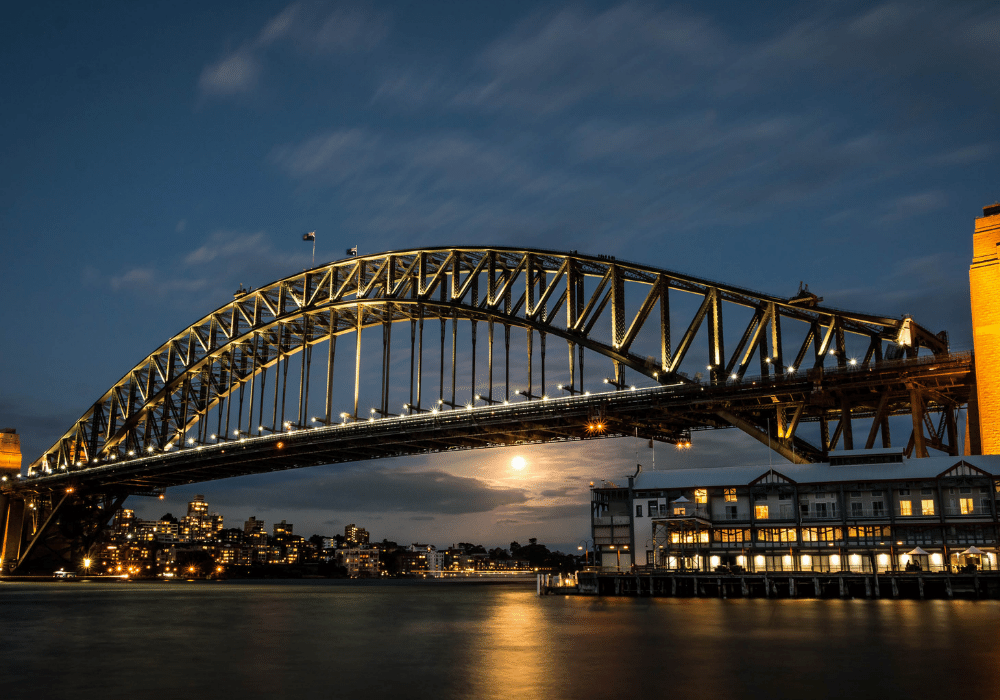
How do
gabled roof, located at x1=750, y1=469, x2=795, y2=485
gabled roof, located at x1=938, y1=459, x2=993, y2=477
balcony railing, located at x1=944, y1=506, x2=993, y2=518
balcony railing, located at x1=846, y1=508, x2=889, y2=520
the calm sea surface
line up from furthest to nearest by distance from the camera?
1. gabled roof, located at x1=750, y1=469, x2=795, y2=485
2. balcony railing, located at x1=846, y1=508, x2=889, y2=520
3. balcony railing, located at x1=944, y1=506, x2=993, y2=518
4. gabled roof, located at x1=938, y1=459, x2=993, y2=477
5. the calm sea surface

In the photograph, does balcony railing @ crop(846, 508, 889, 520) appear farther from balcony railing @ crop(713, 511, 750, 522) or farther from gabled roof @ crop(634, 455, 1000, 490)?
balcony railing @ crop(713, 511, 750, 522)

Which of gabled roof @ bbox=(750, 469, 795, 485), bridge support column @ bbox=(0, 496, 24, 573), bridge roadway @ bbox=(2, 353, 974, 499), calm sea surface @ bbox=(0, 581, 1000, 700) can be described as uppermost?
bridge roadway @ bbox=(2, 353, 974, 499)

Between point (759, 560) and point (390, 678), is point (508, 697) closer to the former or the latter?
point (390, 678)

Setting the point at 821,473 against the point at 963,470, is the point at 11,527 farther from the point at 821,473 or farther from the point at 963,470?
the point at 963,470

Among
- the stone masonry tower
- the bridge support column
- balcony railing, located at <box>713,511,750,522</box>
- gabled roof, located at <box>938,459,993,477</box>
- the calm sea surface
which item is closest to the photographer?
the calm sea surface

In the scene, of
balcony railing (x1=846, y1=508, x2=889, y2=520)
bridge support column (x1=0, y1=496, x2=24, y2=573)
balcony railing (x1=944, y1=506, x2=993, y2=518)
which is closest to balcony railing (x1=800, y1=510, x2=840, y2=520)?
balcony railing (x1=846, y1=508, x2=889, y2=520)

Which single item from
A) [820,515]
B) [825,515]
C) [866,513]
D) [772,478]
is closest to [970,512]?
[866,513]
